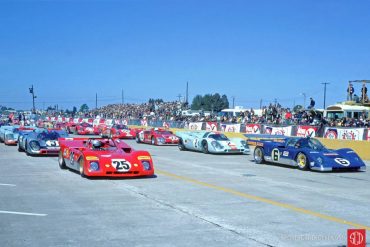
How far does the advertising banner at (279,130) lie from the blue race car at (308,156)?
10944mm

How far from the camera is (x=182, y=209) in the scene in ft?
30.1

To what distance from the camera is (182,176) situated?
47.8ft

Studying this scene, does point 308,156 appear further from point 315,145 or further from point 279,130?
point 279,130

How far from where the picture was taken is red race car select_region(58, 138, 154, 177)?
13.4m

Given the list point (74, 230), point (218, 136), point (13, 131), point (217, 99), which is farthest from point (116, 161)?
point (217, 99)

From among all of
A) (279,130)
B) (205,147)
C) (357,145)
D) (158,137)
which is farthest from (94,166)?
(279,130)

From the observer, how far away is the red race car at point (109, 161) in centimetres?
1344

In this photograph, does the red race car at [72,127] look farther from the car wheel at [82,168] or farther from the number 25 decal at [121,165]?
the number 25 decal at [121,165]

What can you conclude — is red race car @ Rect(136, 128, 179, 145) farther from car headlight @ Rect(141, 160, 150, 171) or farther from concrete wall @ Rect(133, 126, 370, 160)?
car headlight @ Rect(141, 160, 150, 171)

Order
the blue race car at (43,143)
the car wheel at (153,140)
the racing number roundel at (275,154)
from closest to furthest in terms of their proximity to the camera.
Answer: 1. the racing number roundel at (275,154)
2. the blue race car at (43,143)
3. the car wheel at (153,140)

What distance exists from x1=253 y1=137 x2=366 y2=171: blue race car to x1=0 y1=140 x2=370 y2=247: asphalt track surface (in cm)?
149

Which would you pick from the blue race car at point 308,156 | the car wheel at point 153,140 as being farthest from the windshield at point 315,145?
the car wheel at point 153,140

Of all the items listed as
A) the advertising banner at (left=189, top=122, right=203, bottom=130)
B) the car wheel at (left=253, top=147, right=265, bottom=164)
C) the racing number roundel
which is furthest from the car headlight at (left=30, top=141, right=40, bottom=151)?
the advertising banner at (left=189, top=122, right=203, bottom=130)

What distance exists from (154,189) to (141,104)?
249 feet
